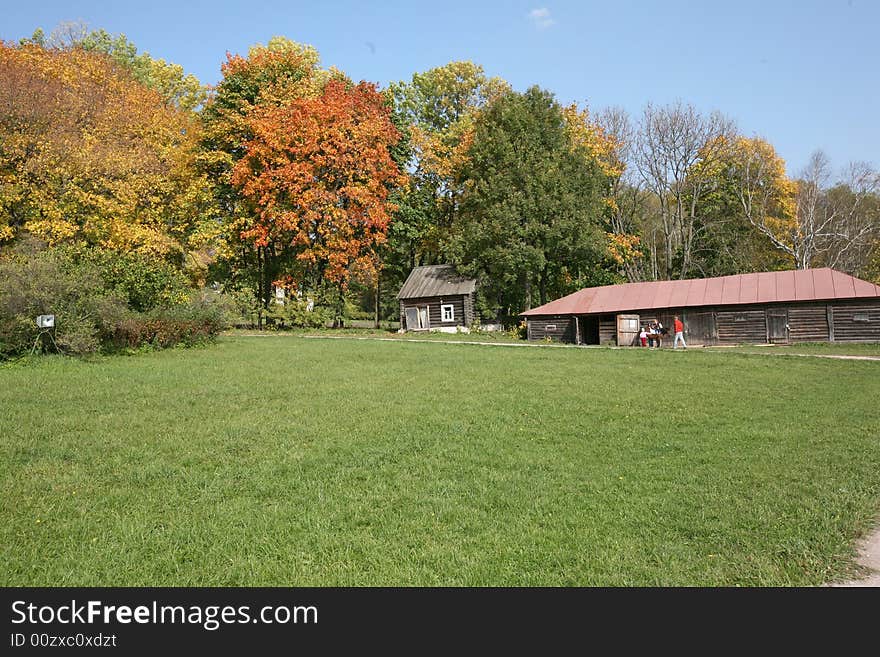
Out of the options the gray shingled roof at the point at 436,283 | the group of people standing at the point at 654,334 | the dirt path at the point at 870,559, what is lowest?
the dirt path at the point at 870,559

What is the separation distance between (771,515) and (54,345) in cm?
1985

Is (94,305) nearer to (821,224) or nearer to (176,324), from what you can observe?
(176,324)

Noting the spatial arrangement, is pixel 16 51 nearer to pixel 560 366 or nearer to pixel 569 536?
pixel 560 366

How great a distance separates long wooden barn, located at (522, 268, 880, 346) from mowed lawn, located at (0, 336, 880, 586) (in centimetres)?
1873

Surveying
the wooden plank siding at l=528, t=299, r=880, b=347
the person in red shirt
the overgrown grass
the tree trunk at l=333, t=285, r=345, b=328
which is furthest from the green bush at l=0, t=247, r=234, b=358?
the overgrown grass

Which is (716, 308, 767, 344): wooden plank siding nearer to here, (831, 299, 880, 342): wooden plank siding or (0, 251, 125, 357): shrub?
(831, 299, 880, 342): wooden plank siding

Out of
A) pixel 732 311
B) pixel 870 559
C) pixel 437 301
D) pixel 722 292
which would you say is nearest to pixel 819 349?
pixel 732 311

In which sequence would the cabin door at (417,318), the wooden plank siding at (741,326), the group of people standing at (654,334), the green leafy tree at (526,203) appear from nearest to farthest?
the wooden plank siding at (741,326) < the group of people standing at (654,334) < the green leafy tree at (526,203) < the cabin door at (417,318)

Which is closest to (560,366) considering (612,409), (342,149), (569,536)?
(612,409)

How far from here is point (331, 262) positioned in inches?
1592

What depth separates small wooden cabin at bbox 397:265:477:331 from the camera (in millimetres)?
43969

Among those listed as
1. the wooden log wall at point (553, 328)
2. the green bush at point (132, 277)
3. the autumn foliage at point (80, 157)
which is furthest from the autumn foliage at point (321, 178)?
the green bush at point (132, 277)

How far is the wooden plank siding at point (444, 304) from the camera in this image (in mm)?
43938

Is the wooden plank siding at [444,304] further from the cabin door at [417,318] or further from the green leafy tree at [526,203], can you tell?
the green leafy tree at [526,203]
